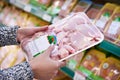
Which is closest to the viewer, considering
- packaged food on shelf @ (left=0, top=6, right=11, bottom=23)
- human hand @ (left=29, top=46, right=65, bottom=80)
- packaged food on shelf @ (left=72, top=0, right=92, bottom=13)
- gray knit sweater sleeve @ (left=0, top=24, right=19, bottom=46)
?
human hand @ (left=29, top=46, right=65, bottom=80)

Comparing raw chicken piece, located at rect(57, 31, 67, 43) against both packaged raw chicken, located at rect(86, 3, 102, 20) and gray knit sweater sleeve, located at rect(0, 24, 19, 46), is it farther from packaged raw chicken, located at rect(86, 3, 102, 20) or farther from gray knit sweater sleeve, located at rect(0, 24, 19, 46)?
packaged raw chicken, located at rect(86, 3, 102, 20)

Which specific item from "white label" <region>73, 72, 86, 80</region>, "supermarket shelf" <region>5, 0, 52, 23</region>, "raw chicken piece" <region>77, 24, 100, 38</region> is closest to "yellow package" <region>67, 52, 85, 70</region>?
"white label" <region>73, 72, 86, 80</region>

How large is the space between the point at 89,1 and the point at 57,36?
0.92m

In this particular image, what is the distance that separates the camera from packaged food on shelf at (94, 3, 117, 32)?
1.91 metres

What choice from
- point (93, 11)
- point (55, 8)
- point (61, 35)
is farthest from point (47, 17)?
point (61, 35)

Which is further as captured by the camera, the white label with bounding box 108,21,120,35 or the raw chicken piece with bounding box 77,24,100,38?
the white label with bounding box 108,21,120,35

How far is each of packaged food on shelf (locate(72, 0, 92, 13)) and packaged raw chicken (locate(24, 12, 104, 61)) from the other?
0.69m

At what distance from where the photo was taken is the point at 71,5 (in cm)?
228

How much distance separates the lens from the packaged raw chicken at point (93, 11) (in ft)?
6.82

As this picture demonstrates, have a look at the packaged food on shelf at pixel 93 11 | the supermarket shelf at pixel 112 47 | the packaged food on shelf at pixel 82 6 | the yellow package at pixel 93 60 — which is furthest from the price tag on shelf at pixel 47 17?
the supermarket shelf at pixel 112 47

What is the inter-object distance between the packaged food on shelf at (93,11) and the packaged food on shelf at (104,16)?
0.09m

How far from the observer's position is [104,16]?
1945mm

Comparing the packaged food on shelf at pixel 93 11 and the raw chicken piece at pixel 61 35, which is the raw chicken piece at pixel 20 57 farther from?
the raw chicken piece at pixel 61 35

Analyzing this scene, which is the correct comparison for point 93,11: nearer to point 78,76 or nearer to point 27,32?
point 78,76
